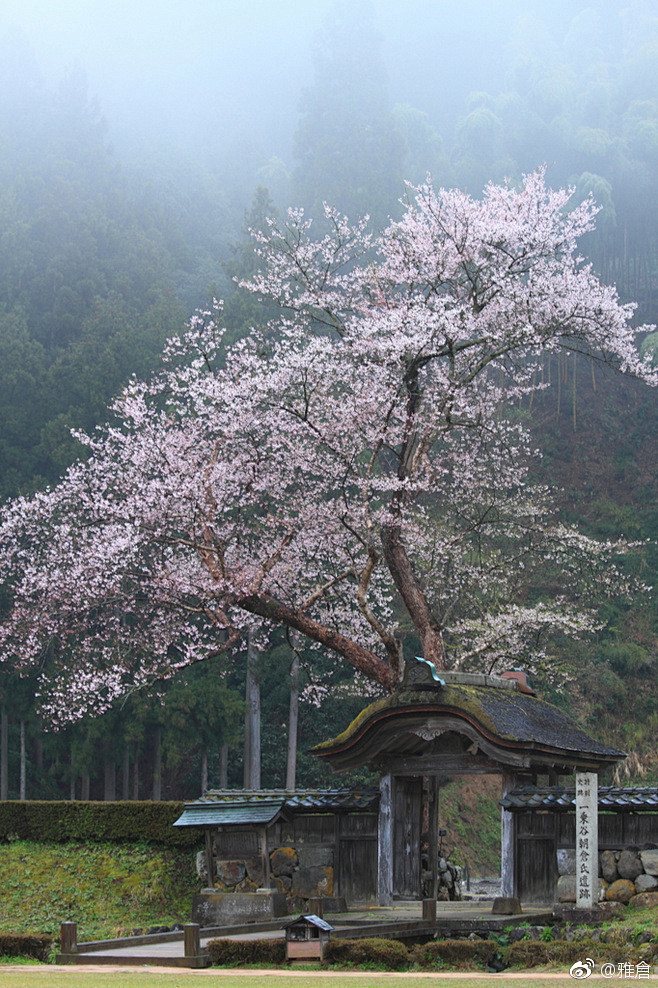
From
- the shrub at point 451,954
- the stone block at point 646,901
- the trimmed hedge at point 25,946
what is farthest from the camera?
the stone block at point 646,901

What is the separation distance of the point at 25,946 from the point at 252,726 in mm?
16490

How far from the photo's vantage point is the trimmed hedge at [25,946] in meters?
9.80

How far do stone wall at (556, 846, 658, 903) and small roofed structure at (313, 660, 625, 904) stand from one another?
2.09 ft

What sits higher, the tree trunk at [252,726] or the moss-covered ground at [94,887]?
the tree trunk at [252,726]

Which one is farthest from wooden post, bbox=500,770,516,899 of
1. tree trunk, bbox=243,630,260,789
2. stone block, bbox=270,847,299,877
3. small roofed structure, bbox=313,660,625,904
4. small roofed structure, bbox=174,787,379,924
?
tree trunk, bbox=243,630,260,789

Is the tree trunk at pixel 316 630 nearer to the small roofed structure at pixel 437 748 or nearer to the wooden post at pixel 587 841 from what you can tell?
the small roofed structure at pixel 437 748

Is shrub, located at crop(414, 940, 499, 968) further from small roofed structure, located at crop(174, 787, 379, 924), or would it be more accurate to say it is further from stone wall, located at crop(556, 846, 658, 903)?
small roofed structure, located at crop(174, 787, 379, 924)

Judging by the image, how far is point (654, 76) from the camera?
56219 mm

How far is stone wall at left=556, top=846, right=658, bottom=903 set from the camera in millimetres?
10656

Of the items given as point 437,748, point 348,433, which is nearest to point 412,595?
point 348,433

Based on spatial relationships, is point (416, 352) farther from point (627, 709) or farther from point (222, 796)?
point (627, 709)

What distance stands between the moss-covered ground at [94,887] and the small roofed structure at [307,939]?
4.98m

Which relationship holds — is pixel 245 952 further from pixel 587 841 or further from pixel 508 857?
pixel 587 841

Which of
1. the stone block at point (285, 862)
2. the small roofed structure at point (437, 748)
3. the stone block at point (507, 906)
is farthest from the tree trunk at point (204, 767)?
the stone block at point (507, 906)
